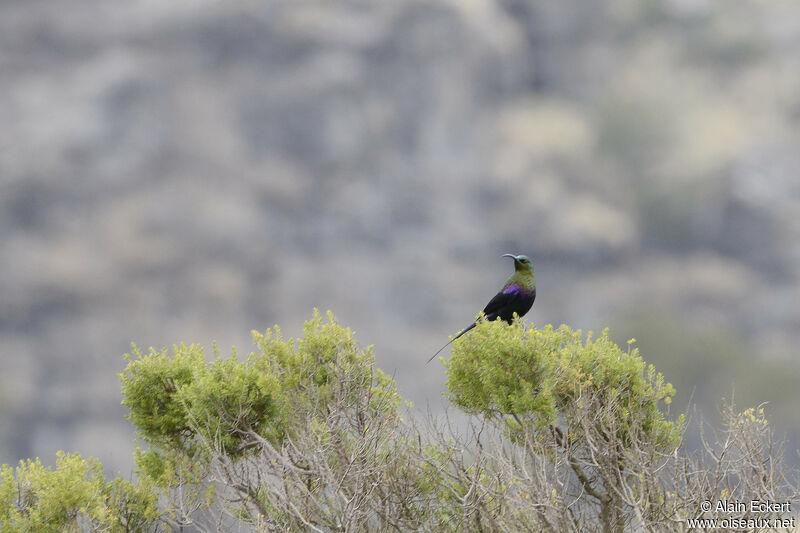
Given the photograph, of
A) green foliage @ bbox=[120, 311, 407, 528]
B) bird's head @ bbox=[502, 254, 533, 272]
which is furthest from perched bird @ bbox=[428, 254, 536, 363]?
green foliage @ bbox=[120, 311, 407, 528]

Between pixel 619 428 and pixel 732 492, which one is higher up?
pixel 619 428

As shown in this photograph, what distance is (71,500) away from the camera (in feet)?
48.9

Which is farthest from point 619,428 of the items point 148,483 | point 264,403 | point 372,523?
point 148,483

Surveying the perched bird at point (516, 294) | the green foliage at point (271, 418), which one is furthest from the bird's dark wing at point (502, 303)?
the green foliage at point (271, 418)

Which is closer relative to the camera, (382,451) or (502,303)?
(382,451)

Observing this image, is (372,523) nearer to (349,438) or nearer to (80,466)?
(349,438)

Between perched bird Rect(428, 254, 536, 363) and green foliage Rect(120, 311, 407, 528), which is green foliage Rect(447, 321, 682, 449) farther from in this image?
green foliage Rect(120, 311, 407, 528)

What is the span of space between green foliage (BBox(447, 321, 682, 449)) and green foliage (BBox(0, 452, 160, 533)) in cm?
828

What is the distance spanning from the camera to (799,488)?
11008mm

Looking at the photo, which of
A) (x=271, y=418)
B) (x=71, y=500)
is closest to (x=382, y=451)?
(x=271, y=418)

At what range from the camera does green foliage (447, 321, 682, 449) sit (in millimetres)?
14070

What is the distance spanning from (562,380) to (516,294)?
7.62 feet

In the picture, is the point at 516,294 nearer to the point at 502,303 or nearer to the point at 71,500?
the point at 502,303

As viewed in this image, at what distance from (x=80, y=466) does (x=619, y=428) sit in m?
11.6
